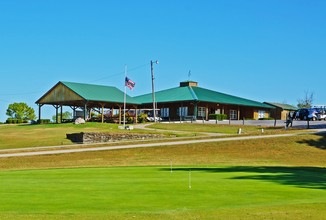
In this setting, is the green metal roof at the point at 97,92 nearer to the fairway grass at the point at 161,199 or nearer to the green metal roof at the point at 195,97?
the green metal roof at the point at 195,97

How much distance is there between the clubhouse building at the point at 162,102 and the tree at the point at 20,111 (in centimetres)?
3419

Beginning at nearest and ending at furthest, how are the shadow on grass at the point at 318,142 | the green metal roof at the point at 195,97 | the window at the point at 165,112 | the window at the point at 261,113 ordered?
the shadow on grass at the point at 318,142 < the green metal roof at the point at 195,97 < the window at the point at 165,112 < the window at the point at 261,113

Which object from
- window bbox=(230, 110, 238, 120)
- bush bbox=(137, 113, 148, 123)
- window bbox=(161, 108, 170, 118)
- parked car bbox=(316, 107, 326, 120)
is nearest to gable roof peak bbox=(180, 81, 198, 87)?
window bbox=(161, 108, 170, 118)

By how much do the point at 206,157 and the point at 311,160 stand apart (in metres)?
7.30

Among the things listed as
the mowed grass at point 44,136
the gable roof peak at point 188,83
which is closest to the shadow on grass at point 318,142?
the mowed grass at point 44,136

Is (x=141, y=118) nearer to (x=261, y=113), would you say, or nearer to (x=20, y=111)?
(x=261, y=113)

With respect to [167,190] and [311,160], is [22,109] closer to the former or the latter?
[311,160]

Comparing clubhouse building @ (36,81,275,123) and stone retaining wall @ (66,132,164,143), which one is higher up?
clubhouse building @ (36,81,275,123)

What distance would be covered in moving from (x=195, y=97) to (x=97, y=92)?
14.7 metres

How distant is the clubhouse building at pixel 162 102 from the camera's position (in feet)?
239

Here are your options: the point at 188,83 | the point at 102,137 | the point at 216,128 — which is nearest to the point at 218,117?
the point at 188,83

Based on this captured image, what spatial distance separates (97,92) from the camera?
75.0 meters

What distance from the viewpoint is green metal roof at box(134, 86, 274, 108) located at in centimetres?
7731

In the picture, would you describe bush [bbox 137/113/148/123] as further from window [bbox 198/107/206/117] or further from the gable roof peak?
the gable roof peak
